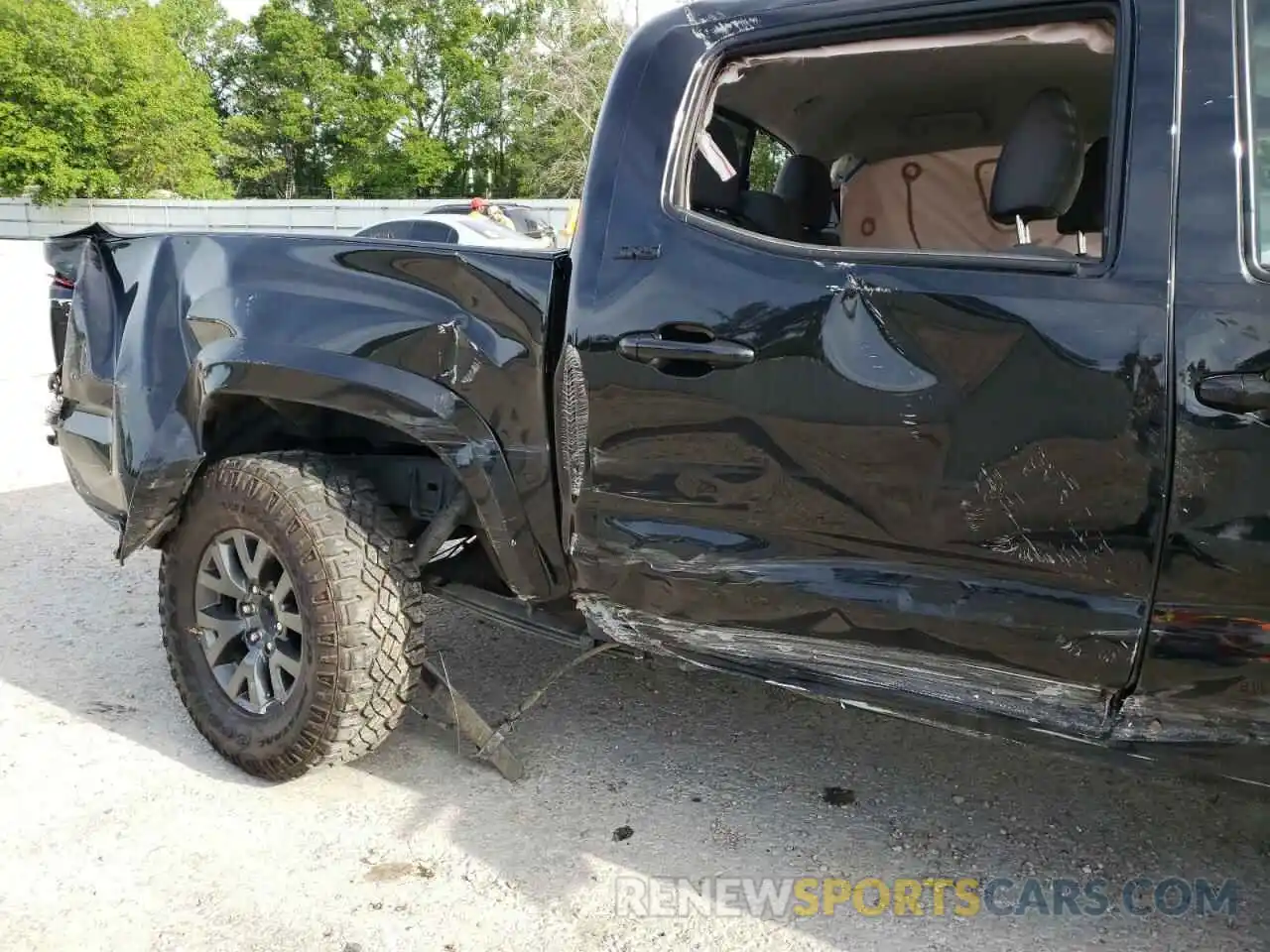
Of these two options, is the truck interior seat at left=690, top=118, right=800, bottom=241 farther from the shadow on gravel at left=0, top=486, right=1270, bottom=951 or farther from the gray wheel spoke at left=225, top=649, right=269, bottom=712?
the gray wheel spoke at left=225, top=649, right=269, bottom=712

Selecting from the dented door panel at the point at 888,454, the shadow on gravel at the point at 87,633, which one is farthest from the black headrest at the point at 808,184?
the shadow on gravel at the point at 87,633

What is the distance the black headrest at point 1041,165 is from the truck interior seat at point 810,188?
1.07 metres

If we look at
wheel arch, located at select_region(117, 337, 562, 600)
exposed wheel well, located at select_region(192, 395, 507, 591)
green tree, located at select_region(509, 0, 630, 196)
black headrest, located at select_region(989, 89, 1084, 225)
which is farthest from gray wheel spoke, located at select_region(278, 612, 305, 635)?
green tree, located at select_region(509, 0, 630, 196)

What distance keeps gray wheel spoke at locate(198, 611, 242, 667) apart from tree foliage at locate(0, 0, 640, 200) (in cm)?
3350

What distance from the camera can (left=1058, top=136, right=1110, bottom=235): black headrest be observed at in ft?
8.01

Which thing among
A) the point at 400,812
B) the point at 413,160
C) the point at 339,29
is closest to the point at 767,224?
the point at 400,812

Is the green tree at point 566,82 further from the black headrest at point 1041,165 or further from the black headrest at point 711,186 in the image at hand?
the black headrest at point 1041,165

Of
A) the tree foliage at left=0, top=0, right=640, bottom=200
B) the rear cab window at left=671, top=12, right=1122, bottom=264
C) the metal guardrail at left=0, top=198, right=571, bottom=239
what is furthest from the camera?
the tree foliage at left=0, top=0, right=640, bottom=200

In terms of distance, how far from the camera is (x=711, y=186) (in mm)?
2387

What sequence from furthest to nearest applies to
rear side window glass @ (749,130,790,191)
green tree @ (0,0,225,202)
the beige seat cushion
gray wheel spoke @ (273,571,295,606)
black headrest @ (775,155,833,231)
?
1. green tree @ (0,0,225,202)
2. the beige seat cushion
3. black headrest @ (775,155,833,231)
4. rear side window glass @ (749,130,790,191)
5. gray wheel spoke @ (273,571,295,606)

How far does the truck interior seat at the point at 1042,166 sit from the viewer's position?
2014 millimetres

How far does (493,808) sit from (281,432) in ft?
4.10

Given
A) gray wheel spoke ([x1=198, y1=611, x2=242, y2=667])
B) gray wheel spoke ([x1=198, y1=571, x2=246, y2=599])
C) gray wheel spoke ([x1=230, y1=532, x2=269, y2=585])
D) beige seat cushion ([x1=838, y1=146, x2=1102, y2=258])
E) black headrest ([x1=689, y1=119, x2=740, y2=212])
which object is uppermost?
black headrest ([x1=689, y1=119, x2=740, y2=212])

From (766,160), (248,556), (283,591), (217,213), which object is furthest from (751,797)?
(217,213)
